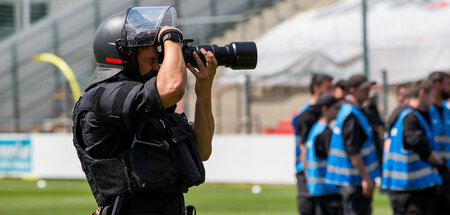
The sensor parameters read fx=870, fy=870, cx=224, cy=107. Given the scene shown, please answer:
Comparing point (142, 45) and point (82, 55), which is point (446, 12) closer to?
point (82, 55)

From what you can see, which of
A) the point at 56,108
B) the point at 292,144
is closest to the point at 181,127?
the point at 292,144

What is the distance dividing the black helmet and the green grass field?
28.3ft

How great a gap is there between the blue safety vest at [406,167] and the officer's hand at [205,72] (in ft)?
14.6

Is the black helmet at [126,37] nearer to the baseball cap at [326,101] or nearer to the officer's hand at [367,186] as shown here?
the officer's hand at [367,186]

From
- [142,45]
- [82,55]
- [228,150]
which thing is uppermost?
[142,45]

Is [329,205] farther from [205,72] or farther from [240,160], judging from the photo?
[240,160]

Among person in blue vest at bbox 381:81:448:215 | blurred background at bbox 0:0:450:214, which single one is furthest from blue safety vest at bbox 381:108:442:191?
blurred background at bbox 0:0:450:214

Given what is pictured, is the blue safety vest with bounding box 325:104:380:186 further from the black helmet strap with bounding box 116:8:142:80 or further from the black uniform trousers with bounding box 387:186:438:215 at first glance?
the black helmet strap with bounding box 116:8:142:80

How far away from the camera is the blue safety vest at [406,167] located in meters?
8.34

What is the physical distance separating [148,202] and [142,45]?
73 cm

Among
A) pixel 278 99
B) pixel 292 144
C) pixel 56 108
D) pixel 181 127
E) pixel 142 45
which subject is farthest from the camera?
pixel 56 108

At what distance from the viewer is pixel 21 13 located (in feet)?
73.6

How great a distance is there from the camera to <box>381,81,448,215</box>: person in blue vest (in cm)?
831

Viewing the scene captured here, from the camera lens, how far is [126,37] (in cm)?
403
